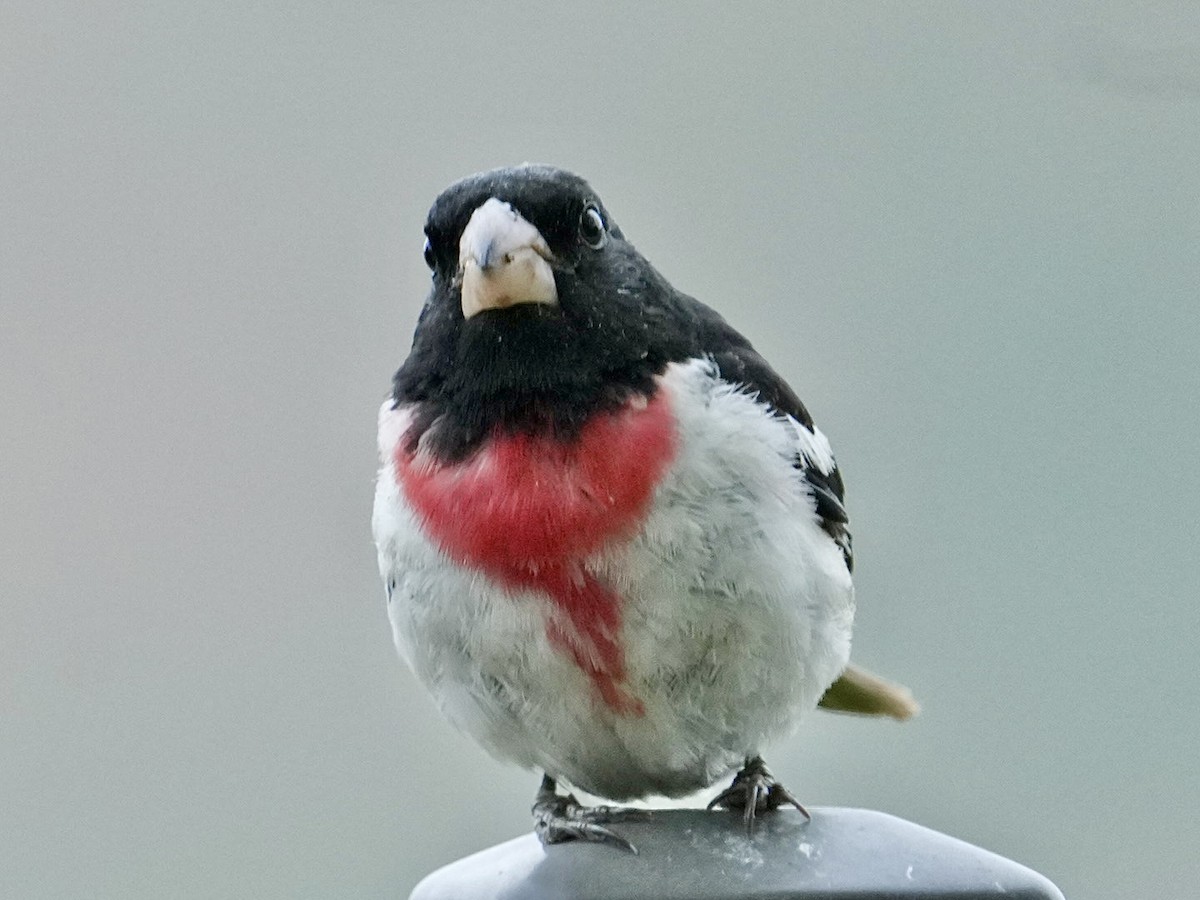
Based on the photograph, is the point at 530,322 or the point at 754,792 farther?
the point at 754,792

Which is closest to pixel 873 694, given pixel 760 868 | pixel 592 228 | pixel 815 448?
pixel 815 448

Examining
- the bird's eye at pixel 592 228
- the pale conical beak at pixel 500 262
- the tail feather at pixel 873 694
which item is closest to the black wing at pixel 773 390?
the bird's eye at pixel 592 228

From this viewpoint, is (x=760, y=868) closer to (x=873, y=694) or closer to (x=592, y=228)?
(x=592, y=228)

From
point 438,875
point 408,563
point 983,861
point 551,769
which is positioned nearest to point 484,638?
point 408,563

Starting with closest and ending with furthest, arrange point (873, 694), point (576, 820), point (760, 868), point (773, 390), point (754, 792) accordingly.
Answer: point (760, 868) → point (576, 820) → point (754, 792) → point (773, 390) → point (873, 694)

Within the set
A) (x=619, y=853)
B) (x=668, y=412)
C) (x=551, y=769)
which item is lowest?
(x=551, y=769)

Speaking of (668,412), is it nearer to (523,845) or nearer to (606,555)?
(606,555)

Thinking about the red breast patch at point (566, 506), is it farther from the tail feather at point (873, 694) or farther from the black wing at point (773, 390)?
the tail feather at point (873, 694)
